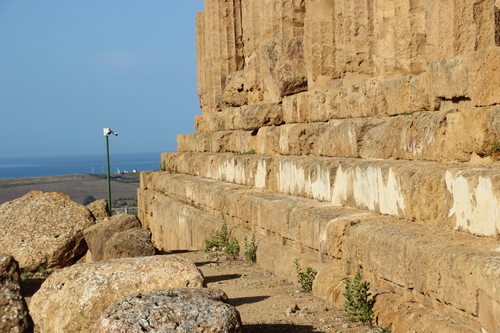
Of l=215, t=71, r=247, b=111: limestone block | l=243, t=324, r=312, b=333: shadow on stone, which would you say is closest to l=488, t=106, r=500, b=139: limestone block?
l=243, t=324, r=312, b=333: shadow on stone

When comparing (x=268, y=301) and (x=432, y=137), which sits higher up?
(x=432, y=137)

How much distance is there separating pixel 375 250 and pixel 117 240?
414 cm

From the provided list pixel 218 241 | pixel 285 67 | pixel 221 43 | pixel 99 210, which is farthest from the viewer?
pixel 221 43

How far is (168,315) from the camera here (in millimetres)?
3889

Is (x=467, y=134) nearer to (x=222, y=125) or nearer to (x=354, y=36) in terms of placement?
(x=354, y=36)

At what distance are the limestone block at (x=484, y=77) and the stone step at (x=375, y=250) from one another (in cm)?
103

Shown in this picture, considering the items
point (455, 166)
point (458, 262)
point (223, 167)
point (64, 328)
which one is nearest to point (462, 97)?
point (455, 166)

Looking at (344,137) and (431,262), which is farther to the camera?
(344,137)

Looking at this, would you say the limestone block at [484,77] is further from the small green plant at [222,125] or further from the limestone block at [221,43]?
the limestone block at [221,43]

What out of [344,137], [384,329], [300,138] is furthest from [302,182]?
[384,329]

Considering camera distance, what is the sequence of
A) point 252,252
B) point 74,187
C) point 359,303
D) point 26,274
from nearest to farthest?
point 359,303, point 252,252, point 26,274, point 74,187

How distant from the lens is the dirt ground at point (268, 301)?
16.7ft

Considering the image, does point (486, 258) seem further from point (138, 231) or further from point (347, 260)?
point (138, 231)

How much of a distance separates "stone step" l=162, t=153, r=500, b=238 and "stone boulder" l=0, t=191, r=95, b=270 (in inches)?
96.5
